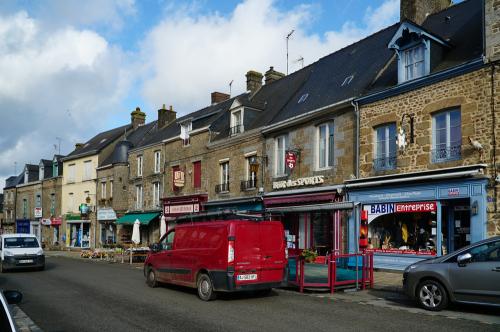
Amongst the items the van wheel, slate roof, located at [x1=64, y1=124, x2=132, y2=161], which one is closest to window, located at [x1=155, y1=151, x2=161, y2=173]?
slate roof, located at [x1=64, y1=124, x2=132, y2=161]

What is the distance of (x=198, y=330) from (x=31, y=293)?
21.8 ft

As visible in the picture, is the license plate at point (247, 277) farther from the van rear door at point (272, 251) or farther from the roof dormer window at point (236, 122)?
the roof dormer window at point (236, 122)

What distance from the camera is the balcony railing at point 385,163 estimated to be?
15998mm

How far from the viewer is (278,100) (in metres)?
24.8

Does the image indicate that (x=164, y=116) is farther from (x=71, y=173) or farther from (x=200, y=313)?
(x=200, y=313)

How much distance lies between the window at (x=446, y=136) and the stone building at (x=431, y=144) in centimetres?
3

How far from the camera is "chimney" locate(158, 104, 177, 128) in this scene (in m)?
35.7

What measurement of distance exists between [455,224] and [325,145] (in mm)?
6095

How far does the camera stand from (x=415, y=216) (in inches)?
608

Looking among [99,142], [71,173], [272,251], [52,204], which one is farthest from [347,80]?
[52,204]

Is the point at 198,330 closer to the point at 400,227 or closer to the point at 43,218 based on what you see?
the point at 400,227

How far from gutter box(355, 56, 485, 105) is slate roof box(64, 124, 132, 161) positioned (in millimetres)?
27272

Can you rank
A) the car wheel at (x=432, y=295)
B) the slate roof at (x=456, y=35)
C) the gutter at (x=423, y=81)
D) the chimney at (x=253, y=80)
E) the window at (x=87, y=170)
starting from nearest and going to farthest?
the car wheel at (x=432, y=295), the gutter at (x=423, y=81), the slate roof at (x=456, y=35), the chimney at (x=253, y=80), the window at (x=87, y=170)

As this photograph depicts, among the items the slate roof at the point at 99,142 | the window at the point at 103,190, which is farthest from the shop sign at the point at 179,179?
the slate roof at the point at 99,142
